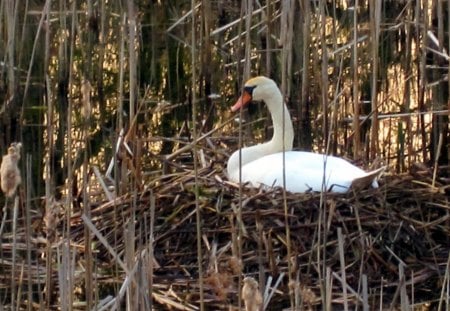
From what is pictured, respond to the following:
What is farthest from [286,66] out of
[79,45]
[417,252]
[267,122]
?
[79,45]

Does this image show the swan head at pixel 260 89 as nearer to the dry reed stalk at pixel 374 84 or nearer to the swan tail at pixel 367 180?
the dry reed stalk at pixel 374 84

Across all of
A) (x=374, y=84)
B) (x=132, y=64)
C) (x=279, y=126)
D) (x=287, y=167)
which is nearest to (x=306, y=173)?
(x=287, y=167)

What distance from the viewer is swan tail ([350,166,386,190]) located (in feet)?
16.6

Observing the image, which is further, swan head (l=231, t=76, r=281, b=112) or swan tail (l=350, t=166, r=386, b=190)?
swan head (l=231, t=76, r=281, b=112)

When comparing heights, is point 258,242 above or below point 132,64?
below

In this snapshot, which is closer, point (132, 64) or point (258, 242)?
point (258, 242)

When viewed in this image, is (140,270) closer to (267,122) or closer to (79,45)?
(267,122)

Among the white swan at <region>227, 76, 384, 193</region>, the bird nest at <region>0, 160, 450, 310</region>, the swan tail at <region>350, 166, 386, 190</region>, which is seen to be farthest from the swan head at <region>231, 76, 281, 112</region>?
the swan tail at <region>350, 166, 386, 190</region>

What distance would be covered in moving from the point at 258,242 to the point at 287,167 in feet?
2.85

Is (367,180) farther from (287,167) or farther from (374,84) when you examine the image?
(374,84)

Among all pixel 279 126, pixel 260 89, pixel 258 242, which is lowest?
pixel 258 242

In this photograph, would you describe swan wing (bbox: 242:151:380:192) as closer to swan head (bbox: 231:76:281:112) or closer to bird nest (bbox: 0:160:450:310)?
bird nest (bbox: 0:160:450:310)

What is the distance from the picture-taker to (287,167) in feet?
17.9

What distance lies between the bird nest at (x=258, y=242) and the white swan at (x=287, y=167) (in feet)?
0.27
